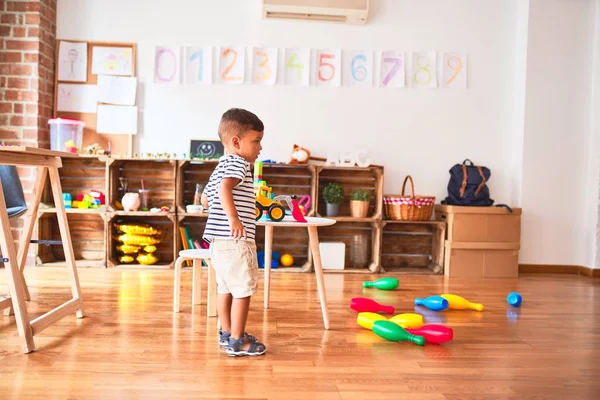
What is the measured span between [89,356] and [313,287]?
1856 mm

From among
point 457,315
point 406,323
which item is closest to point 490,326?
point 457,315

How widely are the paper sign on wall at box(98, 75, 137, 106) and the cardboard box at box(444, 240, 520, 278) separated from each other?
2.85m

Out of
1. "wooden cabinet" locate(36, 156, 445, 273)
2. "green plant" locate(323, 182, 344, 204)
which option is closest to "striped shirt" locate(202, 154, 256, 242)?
"wooden cabinet" locate(36, 156, 445, 273)

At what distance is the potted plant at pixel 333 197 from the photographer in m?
4.52

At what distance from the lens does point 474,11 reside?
4.81 metres

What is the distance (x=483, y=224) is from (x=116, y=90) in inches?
124

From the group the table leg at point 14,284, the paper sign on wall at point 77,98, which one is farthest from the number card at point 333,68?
the table leg at point 14,284

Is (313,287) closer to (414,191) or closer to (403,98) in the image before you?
(414,191)

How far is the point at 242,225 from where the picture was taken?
2.13m

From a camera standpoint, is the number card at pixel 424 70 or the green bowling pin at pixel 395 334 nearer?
the green bowling pin at pixel 395 334

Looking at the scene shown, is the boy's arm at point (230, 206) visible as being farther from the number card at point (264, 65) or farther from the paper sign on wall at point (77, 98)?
the paper sign on wall at point (77, 98)

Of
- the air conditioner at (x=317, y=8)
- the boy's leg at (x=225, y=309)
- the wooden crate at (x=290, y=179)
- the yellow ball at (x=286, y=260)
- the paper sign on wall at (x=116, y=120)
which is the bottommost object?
the yellow ball at (x=286, y=260)

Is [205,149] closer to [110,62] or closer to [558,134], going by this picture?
[110,62]

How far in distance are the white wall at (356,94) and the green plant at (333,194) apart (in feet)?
1.25
